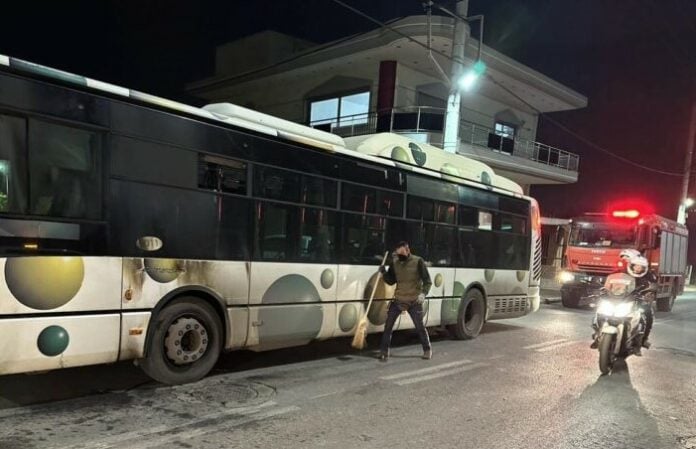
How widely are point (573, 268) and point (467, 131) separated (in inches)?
338

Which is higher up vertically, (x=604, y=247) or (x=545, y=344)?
(x=604, y=247)

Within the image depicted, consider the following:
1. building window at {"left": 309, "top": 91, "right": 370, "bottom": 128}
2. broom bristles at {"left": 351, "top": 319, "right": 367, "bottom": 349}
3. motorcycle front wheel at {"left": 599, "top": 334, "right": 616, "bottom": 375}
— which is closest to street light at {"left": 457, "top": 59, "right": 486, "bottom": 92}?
motorcycle front wheel at {"left": 599, "top": 334, "right": 616, "bottom": 375}

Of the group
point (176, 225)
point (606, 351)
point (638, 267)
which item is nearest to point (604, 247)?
point (638, 267)

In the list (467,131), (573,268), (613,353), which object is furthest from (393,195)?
(467,131)

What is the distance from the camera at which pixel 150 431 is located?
4570mm

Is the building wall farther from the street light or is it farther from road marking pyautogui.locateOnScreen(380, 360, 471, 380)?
road marking pyautogui.locateOnScreen(380, 360, 471, 380)

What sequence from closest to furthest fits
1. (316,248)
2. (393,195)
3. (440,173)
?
(316,248) < (393,195) < (440,173)

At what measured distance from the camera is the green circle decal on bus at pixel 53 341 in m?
4.79

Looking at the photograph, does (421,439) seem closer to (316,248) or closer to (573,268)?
(316,248)

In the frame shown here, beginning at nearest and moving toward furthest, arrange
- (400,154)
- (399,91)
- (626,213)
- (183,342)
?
1. (183,342)
2. (400,154)
3. (626,213)
4. (399,91)

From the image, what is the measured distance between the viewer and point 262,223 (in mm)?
6559

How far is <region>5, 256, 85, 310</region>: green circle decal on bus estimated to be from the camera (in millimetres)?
4602

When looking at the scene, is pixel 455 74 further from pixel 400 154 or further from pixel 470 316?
pixel 470 316

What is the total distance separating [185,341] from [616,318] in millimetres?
5842
